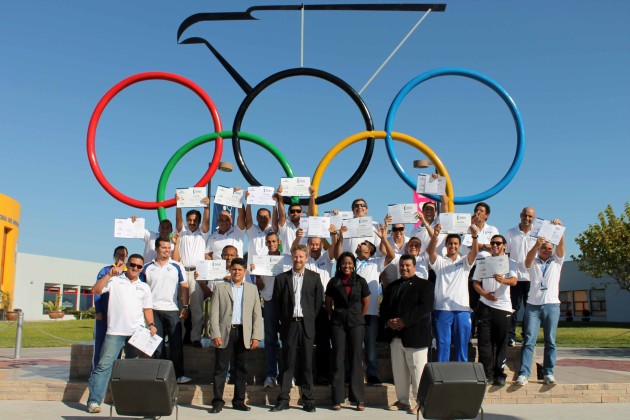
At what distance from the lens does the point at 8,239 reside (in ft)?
144

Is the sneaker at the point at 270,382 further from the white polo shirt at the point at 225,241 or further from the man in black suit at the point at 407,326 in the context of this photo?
the white polo shirt at the point at 225,241

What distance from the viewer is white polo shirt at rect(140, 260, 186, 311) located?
25.1 feet

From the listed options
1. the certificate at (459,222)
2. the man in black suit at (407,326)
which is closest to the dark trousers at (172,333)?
the man in black suit at (407,326)

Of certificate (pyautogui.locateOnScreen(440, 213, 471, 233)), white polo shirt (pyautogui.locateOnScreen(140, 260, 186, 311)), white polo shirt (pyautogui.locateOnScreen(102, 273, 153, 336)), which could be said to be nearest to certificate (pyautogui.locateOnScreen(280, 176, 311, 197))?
white polo shirt (pyautogui.locateOnScreen(140, 260, 186, 311))

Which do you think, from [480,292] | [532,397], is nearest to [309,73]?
[480,292]

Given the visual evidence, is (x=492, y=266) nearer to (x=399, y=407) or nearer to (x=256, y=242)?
(x=399, y=407)

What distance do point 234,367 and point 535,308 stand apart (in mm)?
3965

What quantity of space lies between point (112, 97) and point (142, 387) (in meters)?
6.08

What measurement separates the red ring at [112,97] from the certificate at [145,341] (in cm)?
319

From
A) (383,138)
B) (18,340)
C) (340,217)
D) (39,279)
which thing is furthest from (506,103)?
(39,279)

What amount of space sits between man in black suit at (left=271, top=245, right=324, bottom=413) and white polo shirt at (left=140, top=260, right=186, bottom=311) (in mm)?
1341

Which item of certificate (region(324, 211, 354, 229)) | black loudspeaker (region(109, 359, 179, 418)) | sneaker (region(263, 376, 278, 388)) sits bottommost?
sneaker (region(263, 376, 278, 388))

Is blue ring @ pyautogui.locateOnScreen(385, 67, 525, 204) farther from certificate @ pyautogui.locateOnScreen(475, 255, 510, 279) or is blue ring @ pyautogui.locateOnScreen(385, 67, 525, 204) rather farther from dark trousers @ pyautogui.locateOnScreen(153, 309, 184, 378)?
dark trousers @ pyautogui.locateOnScreen(153, 309, 184, 378)

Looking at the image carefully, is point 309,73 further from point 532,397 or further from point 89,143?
point 532,397
